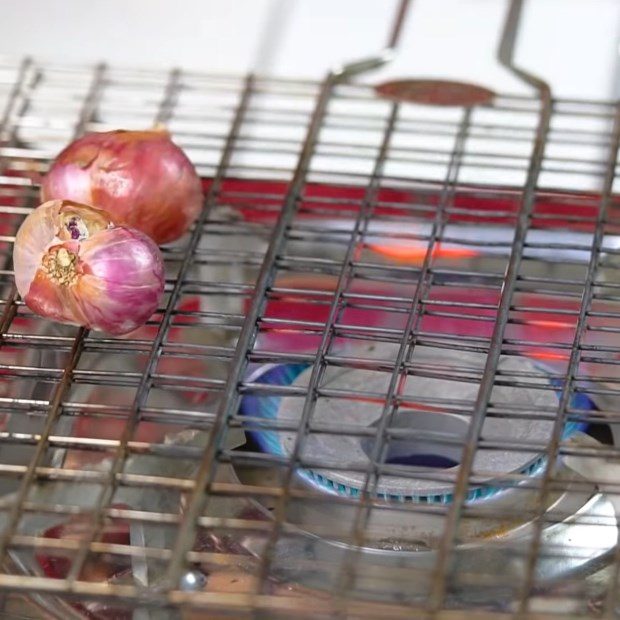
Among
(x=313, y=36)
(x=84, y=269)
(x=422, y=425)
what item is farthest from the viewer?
(x=313, y=36)

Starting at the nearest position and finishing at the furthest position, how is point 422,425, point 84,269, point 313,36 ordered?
1. point 84,269
2. point 422,425
3. point 313,36

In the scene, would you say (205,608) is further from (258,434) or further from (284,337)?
(284,337)

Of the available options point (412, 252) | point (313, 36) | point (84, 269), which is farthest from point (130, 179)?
point (313, 36)

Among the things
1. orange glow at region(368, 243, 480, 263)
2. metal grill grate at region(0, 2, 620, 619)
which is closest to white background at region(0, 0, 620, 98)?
metal grill grate at region(0, 2, 620, 619)

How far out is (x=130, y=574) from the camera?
0.72 metres

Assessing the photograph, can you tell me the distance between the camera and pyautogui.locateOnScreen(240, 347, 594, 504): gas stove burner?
2.31 feet

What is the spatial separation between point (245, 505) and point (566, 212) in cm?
36

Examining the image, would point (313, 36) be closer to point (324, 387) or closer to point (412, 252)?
point (412, 252)

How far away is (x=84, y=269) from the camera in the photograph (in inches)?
29.1

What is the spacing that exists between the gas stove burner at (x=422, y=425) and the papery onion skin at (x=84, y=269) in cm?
11

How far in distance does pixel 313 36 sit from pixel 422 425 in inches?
18.4

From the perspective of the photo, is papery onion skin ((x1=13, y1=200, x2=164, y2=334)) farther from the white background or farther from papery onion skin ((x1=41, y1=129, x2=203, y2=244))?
the white background

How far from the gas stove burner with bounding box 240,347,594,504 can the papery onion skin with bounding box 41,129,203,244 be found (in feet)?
0.43

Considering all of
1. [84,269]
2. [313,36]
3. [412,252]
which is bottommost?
[84,269]
